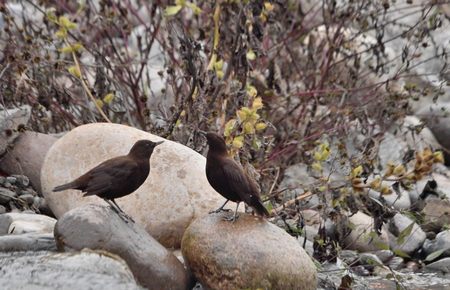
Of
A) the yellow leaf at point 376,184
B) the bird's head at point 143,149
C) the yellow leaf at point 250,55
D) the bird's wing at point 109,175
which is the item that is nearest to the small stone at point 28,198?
the bird's wing at point 109,175

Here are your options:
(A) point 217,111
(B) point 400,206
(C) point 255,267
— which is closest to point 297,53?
(B) point 400,206

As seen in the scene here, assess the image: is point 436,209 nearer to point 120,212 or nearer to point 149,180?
point 149,180

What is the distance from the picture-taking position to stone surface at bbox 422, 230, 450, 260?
8305 mm

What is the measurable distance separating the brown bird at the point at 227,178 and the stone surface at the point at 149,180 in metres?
0.60

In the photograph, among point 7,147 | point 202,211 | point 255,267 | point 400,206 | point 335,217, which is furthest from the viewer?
point 400,206

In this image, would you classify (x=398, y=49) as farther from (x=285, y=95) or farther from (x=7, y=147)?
(x=7, y=147)

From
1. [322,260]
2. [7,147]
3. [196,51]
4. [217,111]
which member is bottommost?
[322,260]

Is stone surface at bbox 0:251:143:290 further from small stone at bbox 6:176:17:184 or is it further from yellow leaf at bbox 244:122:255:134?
small stone at bbox 6:176:17:184

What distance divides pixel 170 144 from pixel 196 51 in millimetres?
1075

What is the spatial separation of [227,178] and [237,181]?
70mm

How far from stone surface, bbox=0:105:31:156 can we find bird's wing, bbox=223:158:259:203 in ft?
8.23

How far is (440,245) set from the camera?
841cm

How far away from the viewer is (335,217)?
24.1 feet

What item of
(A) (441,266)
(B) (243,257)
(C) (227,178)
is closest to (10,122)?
(C) (227,178)
